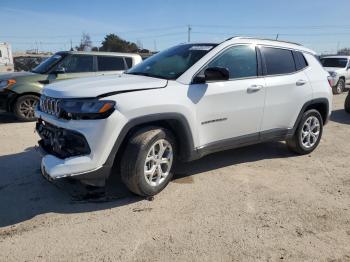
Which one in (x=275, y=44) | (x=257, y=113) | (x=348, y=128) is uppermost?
(x=275, y=44)

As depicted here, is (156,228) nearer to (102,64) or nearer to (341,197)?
(341,197)

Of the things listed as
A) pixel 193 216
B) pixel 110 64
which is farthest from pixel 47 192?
pixel 110 64

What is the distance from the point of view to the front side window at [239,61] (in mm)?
4738

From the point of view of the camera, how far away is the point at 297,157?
603cm

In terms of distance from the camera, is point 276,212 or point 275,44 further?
point 275,44

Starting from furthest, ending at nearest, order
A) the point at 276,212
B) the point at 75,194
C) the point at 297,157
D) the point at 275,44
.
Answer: the point at 297,157
the point at 275,44
the point at 75,194
the point at 276,212

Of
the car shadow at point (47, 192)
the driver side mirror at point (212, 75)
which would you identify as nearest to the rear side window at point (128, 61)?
the car shadow at point (47, 192)

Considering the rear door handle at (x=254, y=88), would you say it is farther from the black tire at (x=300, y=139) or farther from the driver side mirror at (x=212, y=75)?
the black tire at (x=300, y=139)

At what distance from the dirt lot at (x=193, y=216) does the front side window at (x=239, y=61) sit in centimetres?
141

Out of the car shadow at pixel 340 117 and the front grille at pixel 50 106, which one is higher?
the front grille at pixel 50 106

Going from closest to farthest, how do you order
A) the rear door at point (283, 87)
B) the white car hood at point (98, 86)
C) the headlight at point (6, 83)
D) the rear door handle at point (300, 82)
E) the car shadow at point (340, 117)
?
the white car hood at point (98, 86) → the rear door at point (283, 87) → the rear door handle at point (300, 82) → the headlight at point (6, 83) → the car shadow at point (340, 117)

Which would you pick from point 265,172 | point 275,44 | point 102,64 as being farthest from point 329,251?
point 102,64

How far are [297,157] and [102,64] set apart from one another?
568 cm

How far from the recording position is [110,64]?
31.7 ft
